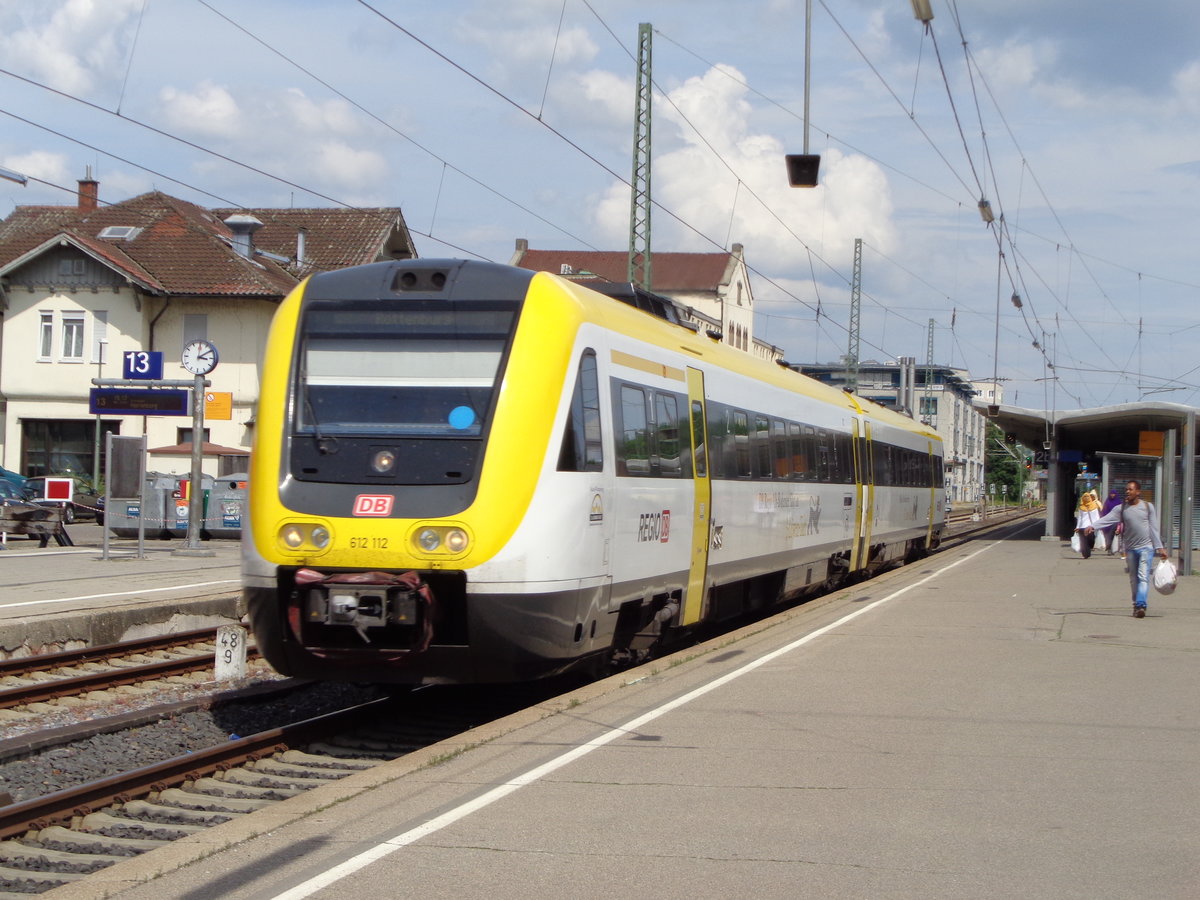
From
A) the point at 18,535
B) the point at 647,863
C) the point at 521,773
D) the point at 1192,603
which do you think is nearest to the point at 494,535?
the point at 521,773

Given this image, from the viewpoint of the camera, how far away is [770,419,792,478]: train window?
15.9m

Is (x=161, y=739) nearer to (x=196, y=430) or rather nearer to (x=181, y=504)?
(x=196, y=430)

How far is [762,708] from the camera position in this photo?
916cm

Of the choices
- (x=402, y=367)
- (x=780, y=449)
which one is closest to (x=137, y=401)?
(x=780, y=449)

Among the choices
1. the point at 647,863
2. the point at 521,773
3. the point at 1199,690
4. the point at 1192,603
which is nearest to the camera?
the point at 647,863

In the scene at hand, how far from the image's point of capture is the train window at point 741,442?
549 inches

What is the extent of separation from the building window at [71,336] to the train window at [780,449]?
31.9 metres

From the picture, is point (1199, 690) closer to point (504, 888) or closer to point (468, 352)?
point (468, 352)

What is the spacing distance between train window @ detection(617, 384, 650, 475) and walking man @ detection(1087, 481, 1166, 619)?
23.0 ft

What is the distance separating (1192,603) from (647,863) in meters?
14.2

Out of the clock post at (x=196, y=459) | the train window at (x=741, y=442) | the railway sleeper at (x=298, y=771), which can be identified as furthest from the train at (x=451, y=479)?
the clock post at (x=196, y=459)

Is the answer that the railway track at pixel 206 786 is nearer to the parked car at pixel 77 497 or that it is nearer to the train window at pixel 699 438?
the train window at pixel 699 438

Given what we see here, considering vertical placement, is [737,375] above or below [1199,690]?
above

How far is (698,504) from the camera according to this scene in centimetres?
1243
